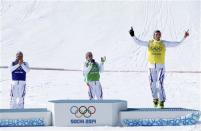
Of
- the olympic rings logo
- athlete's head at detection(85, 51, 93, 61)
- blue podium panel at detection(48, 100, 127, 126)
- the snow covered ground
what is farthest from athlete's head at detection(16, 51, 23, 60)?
the snow covered ground

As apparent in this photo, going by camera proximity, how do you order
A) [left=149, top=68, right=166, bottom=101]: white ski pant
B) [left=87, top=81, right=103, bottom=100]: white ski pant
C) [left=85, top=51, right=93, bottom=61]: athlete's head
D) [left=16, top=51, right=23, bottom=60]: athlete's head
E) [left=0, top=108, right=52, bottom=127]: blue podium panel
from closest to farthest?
[left=0, top=108, right=52, bottom=127]: blue podium panel
[left=149, top=68, right=166, bottom=101]: white ski pant
[left=16, top=51, right=23, bottom=60]: athlete's head
[left=85, top=51, right=93, bottom=61]: athlete's head
[left=87, top=81, right=103, bottom=100]: white ski pant

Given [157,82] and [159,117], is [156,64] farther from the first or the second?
[159,117]

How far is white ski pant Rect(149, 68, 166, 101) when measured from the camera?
13508 millimetres

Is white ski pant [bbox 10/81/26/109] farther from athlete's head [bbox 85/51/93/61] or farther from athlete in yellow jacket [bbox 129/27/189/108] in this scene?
athlete in yellow jacket [bbox 129/27/189/108]

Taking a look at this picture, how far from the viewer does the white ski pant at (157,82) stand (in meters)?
13.5

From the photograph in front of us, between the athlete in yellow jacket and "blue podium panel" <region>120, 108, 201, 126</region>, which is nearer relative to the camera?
"blue podium panel" <region>120, 108, 201, 126</region>

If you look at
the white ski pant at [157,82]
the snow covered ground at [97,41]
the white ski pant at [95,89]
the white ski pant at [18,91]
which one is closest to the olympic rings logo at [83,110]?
the white ski pant at [157,82]

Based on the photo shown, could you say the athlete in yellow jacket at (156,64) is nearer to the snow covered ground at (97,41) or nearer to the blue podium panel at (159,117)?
the blue podium panel at (159,117)

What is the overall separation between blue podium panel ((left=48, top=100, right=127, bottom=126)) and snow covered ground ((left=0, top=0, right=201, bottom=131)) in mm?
6752

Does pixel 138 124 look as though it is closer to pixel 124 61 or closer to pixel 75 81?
pixel 75 81

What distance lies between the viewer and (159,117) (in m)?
12.3

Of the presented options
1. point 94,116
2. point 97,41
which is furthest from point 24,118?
point 97,41

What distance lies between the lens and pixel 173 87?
2155cm

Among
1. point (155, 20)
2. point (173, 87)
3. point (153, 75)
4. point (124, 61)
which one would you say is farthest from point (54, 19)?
point (153, 75)
